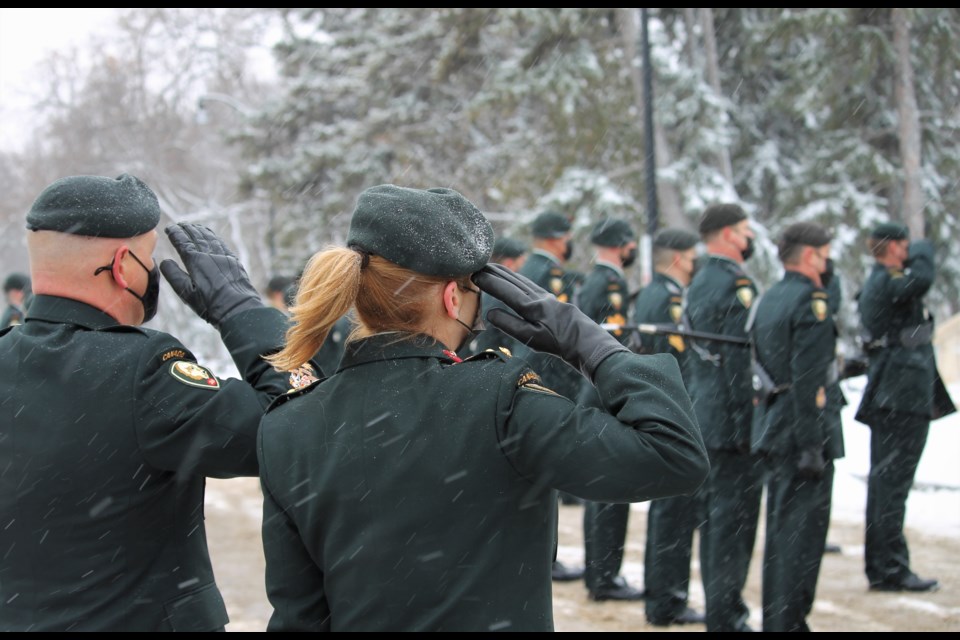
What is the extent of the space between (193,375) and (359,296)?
21.9 inches

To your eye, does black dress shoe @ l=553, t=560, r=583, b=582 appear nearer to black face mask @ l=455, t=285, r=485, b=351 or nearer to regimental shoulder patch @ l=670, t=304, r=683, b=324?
regimental shoulder patch @ l=670, t=304, r=683, b=324

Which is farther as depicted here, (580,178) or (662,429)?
(580,178)

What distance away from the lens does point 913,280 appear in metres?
6.52

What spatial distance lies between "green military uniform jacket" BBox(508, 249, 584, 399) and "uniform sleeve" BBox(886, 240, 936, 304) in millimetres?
2186

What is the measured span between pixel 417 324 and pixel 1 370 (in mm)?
1153

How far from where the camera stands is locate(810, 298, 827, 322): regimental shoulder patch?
5164mm

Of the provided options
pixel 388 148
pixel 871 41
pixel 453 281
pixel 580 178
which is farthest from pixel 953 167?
pixel 453 281

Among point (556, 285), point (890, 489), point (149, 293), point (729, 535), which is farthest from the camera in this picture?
point (556, 285)

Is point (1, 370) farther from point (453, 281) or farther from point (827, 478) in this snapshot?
point (827, 478)

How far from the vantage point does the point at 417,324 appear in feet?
6.89

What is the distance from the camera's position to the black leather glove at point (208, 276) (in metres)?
2.50

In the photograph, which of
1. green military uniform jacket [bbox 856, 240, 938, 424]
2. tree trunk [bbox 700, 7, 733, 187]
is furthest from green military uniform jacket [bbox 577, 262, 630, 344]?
tree trunk [bbox 700, 7, 733, 187]

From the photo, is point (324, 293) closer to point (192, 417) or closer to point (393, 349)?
point (393, 349)

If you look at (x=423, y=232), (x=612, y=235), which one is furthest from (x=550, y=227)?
(x=423, y=232)
